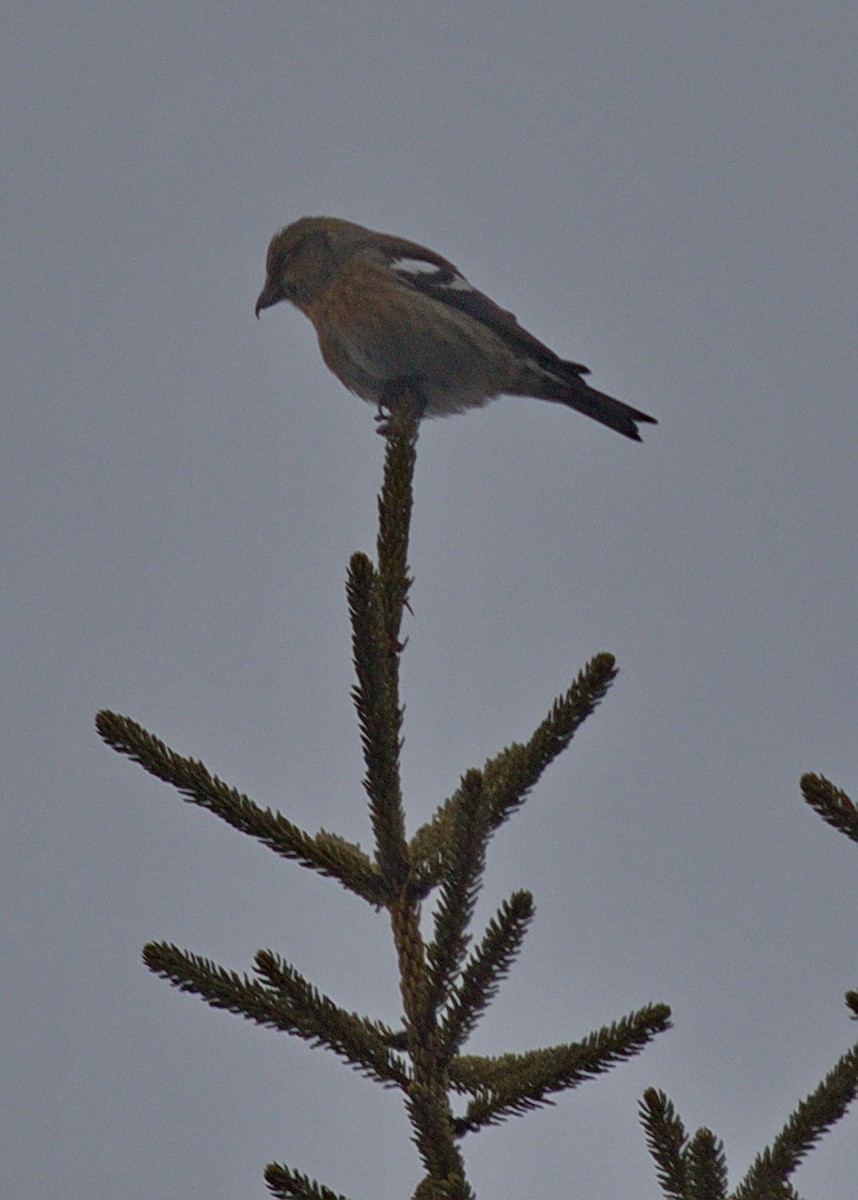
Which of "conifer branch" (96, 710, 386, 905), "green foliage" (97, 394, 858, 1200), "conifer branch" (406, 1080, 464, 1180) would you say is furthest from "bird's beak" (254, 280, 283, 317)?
"conifer branch" (406, 1080, 464, 1180)

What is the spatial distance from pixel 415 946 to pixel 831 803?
0.62m

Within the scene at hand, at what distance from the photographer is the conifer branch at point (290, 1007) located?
1.85 meters

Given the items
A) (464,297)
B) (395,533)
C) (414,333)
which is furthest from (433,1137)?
(464,297)

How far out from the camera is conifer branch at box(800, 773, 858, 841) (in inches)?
71.0

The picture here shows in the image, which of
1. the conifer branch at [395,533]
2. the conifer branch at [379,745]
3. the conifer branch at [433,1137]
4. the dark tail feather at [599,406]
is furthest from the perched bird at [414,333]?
the conifer branch at [433,1137]

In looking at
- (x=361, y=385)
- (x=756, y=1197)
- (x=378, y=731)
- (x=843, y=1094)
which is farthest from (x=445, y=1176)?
(x=361, y=385)

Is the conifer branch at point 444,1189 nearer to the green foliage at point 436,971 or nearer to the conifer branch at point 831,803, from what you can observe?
the green foliage at point 436,971

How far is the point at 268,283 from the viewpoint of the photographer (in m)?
→ 6.91

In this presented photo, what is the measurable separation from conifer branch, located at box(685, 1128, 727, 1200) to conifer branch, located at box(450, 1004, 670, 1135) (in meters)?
0.25

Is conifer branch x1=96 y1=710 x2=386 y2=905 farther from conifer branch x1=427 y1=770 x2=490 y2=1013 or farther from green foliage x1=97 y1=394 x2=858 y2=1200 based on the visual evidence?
conifer branch x1=427 y1=770 x2=490 y2=1013

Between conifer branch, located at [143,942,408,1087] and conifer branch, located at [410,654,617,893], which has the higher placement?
conifer branch, located at [410,654,617,893]

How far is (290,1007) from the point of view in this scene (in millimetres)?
1893

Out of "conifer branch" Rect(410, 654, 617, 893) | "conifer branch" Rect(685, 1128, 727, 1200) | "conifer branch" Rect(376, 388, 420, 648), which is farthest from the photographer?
"conifer branch" Rect(376, 388, 420, 648)

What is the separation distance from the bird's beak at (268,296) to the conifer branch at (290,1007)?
5.34m
